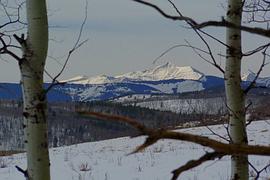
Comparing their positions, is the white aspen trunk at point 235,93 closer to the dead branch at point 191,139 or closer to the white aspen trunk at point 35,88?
the white aspen trunk at point 35,88

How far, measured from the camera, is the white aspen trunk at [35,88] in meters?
2.78

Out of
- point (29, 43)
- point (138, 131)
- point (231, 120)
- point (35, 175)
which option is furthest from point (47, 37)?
point (138, 131)

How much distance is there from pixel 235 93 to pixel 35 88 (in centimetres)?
109

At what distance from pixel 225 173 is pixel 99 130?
90077mm

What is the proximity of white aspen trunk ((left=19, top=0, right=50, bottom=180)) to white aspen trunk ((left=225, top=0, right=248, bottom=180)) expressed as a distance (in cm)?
101

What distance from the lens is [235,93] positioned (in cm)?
287

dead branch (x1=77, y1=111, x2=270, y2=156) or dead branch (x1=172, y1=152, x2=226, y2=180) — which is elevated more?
dead branch (x1=77, y1=111, x2=270, y2=156)

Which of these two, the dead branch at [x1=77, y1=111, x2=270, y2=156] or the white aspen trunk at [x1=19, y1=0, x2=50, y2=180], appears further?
the white aspen trunk at [x1=19, y1=0, x2=50, y2=180]

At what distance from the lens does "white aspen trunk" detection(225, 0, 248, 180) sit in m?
2.83

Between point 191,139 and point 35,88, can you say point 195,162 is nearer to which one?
point 191,139

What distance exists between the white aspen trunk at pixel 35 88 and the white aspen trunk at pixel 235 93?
101cm

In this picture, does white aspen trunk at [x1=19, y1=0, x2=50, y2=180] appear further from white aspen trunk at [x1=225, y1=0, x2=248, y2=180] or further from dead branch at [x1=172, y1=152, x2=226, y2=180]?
dead branch at [x1=172, y1=152, x2=226, y2=180]

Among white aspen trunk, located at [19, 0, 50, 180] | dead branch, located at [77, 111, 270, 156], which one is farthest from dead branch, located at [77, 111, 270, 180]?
white aspen trunk, located at [19, 0, 50, 180]

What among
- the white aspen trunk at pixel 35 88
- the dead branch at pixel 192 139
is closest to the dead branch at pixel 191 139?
the dead branch at pixel 192 139
